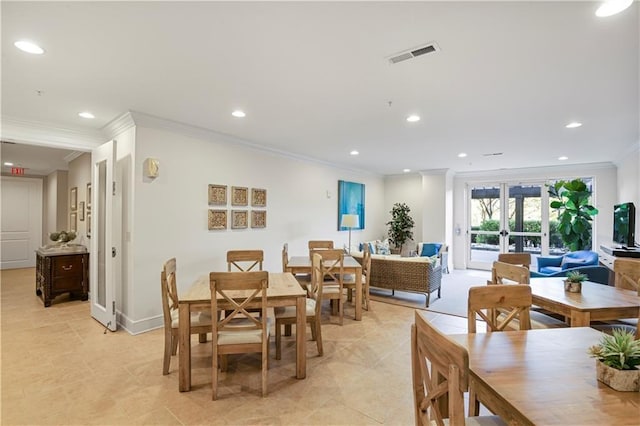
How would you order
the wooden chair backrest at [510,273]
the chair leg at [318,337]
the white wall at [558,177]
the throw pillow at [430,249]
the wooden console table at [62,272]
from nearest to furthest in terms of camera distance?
the wooden chair backrest at [510,273] < the chair leg at [318,337] < the wooden console table at [62,272] < the white wall at [558,177] < the throw pillow at [430,249]

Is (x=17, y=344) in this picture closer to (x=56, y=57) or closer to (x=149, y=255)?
(x=149, y=255)

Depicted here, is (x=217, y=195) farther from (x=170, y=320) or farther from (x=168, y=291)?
(x=170, y=320)

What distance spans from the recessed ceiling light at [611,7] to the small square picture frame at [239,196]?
416 cm

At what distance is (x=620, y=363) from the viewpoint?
3.83ft

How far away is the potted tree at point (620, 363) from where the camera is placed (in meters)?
1.14

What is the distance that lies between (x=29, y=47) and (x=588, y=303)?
451cm

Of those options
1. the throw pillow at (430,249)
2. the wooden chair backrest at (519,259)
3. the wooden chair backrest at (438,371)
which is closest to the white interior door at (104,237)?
the wooden chair backrest at (438,371)

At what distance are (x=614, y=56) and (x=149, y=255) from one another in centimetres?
470

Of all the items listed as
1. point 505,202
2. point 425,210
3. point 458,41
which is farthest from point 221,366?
point 505,202

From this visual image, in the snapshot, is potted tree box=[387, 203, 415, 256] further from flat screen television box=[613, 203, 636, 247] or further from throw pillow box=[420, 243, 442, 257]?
flat screen television box=[613, 203, 636, 247]

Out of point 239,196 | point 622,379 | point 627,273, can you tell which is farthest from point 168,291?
point 627,273

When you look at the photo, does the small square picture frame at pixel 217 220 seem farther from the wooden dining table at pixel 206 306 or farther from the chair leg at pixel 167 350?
the chair leg at pixel 167 350

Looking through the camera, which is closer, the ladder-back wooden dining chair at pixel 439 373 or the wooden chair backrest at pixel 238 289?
the ladder-back wooden dining chair at pixel 439 373

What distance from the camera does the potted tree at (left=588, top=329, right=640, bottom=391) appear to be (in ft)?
3.75
